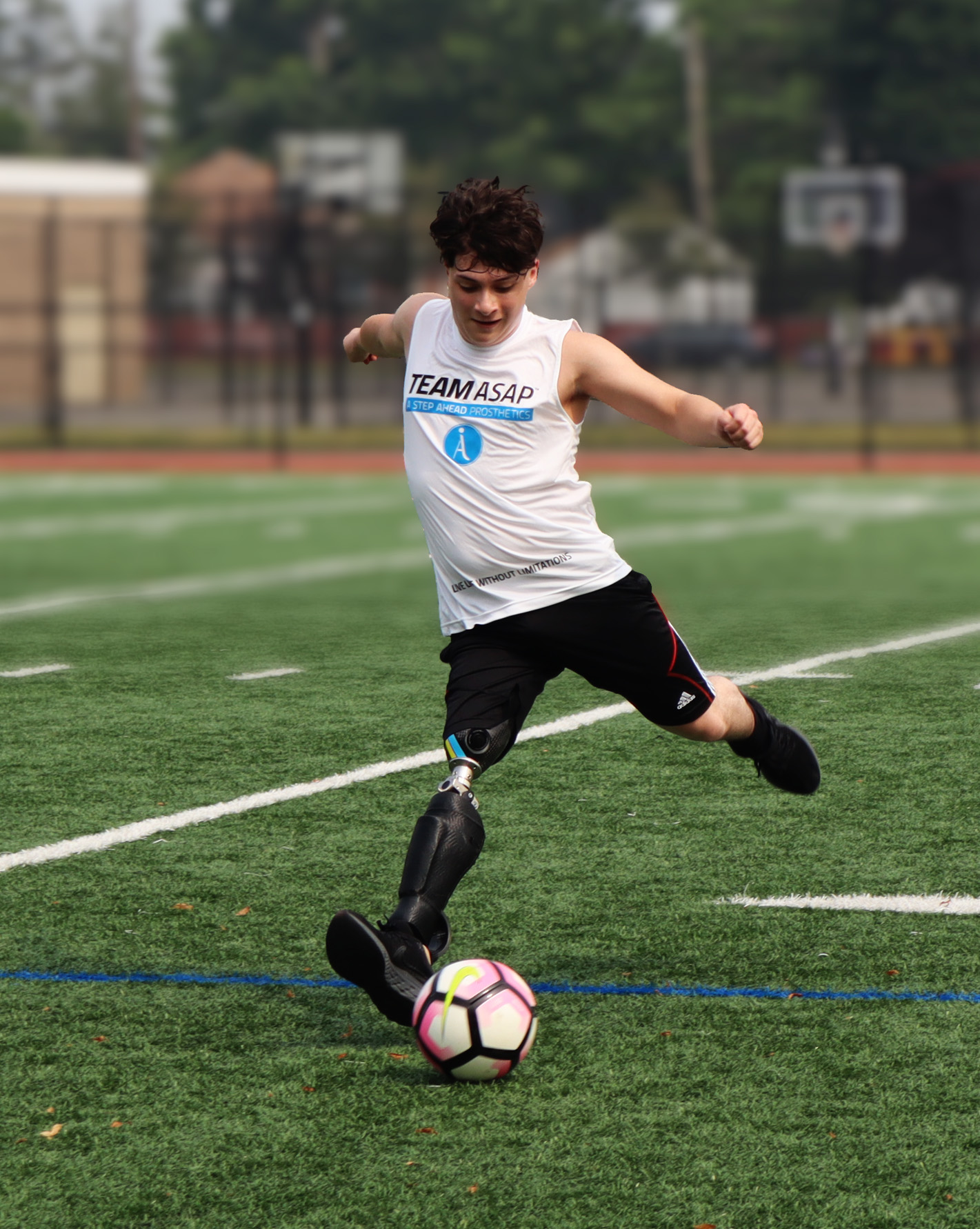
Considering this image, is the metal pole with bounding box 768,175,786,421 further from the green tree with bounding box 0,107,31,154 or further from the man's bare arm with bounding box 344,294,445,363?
the green tree with bounding box 0,107,31,154

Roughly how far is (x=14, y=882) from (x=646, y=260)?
30391mm

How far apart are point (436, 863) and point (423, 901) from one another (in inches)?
3.7

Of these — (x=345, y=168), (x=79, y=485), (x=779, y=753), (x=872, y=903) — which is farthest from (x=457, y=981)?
(x=345, y=168)

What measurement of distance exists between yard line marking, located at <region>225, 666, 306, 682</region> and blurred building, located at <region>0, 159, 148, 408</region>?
2112 cm

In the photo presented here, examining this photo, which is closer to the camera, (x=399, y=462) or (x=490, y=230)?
(x=490, y=230)

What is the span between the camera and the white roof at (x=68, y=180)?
1821 inches

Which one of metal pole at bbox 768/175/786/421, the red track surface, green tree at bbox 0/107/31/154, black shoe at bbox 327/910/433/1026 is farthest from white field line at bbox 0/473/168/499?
green tree at bbox 0/107/31/154

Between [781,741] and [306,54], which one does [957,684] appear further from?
[306,54]

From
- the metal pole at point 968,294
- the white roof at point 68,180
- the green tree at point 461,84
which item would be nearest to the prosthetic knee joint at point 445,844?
the metal pole at point 968,294

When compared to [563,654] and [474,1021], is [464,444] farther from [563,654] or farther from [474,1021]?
[474,1021]

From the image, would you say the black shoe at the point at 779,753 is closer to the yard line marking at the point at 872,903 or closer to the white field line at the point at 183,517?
the yard line marking at the point at 872,903

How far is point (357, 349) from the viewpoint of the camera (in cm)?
564

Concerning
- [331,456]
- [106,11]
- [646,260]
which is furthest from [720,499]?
[106,11]

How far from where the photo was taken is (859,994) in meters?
4.58
